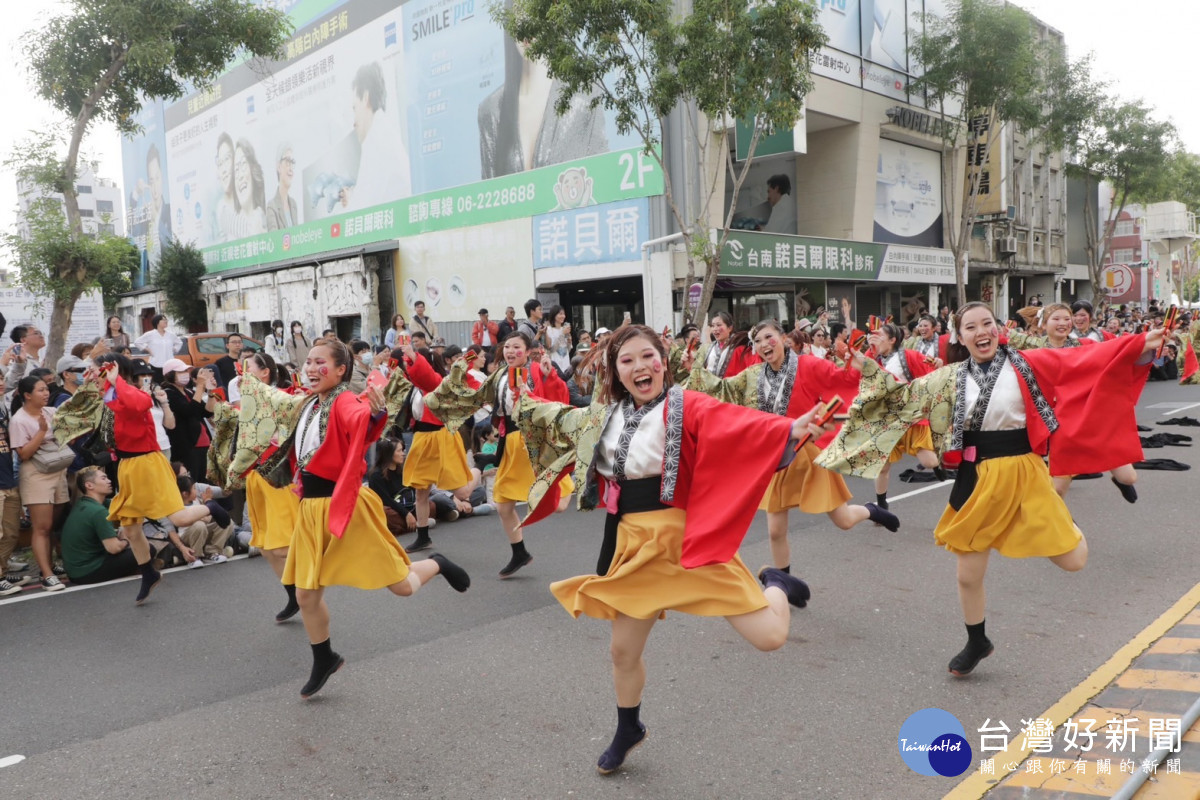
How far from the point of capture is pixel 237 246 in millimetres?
32031

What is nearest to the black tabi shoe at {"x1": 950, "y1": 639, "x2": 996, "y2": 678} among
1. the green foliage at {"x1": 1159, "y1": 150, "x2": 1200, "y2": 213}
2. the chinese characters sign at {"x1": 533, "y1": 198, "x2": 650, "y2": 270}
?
the chinese characters sign at {"x1": 533, "y1": 198, "x2": 650, "y2": 270}

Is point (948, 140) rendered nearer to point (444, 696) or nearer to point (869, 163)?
point (869, 163)

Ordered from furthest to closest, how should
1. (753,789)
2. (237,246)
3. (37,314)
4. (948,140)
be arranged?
(237,246) < (948,140) < (37,314) < (753,789)

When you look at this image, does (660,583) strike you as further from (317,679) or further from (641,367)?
(317,679)

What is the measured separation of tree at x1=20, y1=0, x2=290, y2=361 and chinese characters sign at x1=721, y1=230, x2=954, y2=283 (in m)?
9.88

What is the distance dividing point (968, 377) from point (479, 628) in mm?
3102

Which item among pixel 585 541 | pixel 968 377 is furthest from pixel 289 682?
pixel 968 377

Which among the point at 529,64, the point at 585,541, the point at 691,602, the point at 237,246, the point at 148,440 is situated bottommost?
the point at 585,541

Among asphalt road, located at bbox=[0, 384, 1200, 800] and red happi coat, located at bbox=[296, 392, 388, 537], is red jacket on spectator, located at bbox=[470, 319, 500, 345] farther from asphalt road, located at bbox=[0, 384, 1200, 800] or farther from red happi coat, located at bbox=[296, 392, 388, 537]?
red happi coat, located at bbox=[296, 392, 388, 537]

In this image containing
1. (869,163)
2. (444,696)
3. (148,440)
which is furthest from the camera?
(869,163)

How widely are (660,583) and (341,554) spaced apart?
176 cm

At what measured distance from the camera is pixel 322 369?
437 centimetres

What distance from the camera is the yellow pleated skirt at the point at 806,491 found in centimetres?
537

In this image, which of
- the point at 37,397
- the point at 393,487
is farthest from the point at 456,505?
the point at 37,397
